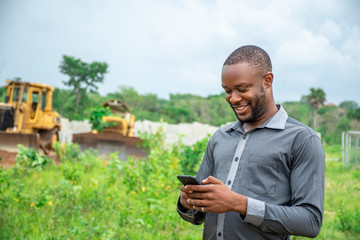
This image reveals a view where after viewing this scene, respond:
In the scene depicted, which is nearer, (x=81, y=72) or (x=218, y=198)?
(x=218, y=198)

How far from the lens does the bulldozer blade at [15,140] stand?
8.91 meters

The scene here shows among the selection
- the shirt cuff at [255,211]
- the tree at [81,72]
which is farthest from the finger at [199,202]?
the tree at [81,72]

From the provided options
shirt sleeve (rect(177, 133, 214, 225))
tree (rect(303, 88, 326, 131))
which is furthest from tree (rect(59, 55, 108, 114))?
shirt sleeve (rect(177, 133, 214, 225))

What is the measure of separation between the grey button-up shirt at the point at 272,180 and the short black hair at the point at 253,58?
248 mm

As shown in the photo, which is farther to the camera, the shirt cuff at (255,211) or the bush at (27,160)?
the bush at (27,160)

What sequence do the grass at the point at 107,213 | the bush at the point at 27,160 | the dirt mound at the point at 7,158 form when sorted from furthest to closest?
the dirt mound at the point at 7,158
the bush at the point at 27,160
the grass at the point at 107,213

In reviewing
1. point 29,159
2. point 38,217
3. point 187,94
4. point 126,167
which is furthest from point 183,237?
point 187,94

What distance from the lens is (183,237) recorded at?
13.5ft

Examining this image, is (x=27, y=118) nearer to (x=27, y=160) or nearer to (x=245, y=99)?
(x=27, y=160)

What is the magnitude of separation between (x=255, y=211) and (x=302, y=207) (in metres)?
0.20

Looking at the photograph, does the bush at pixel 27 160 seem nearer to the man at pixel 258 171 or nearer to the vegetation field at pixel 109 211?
the vegetation field at pixel 109 211

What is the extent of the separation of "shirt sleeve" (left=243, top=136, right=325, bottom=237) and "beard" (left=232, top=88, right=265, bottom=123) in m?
0.29

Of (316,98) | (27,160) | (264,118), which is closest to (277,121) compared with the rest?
(264,118)

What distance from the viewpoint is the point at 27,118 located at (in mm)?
10367
